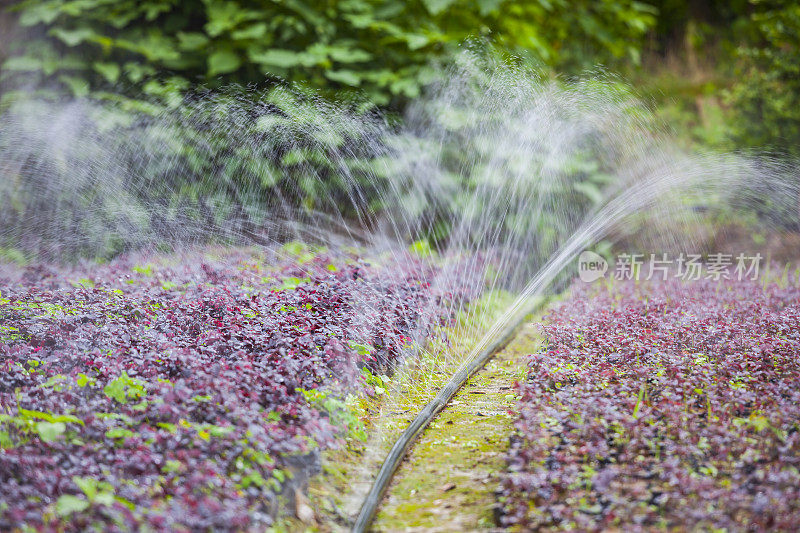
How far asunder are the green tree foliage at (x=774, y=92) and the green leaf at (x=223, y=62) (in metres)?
7.21

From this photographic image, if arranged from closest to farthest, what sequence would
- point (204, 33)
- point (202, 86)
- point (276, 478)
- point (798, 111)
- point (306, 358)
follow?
point (276, 478) → point (306, 358) → point (202, 86) → point (204, 33) → point (798, 111)

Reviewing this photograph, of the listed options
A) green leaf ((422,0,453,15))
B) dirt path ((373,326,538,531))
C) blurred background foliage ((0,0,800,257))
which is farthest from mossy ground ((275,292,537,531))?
green leaf ((422,0,453,15))

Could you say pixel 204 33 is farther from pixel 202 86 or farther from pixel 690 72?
pixel 690 72

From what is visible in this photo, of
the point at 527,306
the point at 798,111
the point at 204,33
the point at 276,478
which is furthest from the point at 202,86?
the point at 798,111

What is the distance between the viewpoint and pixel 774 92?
9711 millimetres

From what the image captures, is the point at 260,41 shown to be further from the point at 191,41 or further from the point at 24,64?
the point at 24,64

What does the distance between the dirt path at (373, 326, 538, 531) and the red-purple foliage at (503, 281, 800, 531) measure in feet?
0.61

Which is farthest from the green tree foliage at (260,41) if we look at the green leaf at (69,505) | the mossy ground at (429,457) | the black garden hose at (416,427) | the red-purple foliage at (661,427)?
the green leaf at (69,505)

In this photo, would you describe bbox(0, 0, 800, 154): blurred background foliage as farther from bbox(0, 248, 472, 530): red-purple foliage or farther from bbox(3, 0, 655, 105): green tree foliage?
bbox(0, 248, 472, 530): red-purple foliage

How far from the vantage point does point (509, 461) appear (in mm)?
3516

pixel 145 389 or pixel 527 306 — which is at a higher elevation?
pixel 145 389

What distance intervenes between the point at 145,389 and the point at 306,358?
0.89 metres

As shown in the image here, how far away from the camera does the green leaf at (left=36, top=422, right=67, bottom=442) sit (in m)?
3.06

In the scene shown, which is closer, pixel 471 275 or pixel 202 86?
pixel 471 275
